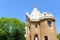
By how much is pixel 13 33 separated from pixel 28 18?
26.4 feet

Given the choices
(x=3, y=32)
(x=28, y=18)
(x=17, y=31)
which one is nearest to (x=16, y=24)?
(x=17, y=31)

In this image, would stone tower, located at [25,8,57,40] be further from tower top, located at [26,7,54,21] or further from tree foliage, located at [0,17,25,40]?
tree foliage, located at [0,17,25,40]

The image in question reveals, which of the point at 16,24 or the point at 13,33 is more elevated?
the point at 16,24

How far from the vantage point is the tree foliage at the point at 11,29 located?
37.9 meters

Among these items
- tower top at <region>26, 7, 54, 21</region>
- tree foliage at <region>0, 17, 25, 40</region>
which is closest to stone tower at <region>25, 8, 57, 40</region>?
tower top at <region>26, 7, 54, 21</region>

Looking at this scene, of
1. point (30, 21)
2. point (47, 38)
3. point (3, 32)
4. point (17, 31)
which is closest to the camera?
point (47, 38)

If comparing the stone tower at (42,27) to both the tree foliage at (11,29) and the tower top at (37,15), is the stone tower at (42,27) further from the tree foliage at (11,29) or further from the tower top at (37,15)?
the tree foliage at (11,29)

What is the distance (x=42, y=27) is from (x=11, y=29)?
11.2 m

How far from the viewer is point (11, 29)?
3916cm

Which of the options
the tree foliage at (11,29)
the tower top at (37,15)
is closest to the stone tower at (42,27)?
the tower top at (37,15)

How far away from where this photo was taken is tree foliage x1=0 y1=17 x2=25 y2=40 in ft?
124

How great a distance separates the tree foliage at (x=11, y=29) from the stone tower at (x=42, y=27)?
761cm

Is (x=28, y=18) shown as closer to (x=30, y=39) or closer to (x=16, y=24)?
(x=30, y=39)

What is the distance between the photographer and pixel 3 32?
1464 inches
